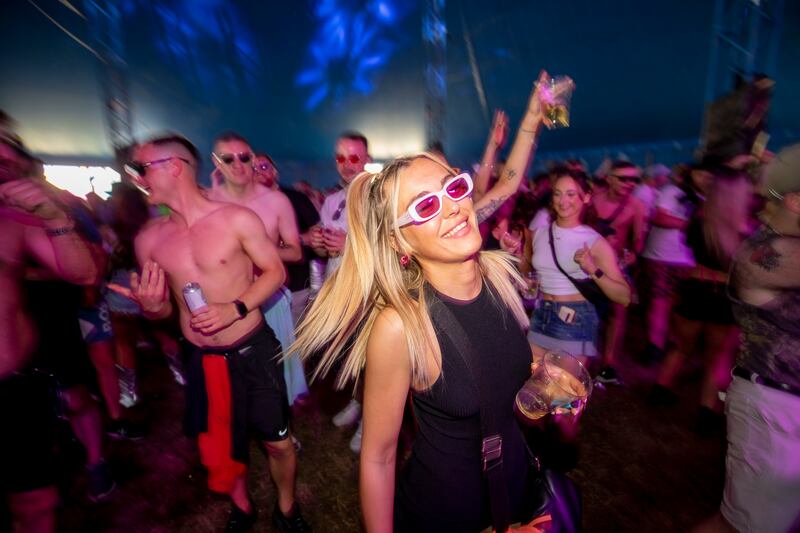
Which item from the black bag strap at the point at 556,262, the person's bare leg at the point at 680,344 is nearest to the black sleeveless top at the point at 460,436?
the black bag strap at the point at 556,262

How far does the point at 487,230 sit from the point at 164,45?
14.3m

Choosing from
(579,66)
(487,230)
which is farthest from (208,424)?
(579,66)

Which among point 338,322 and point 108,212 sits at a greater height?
point 108,212

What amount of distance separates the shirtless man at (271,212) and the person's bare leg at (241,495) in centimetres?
90

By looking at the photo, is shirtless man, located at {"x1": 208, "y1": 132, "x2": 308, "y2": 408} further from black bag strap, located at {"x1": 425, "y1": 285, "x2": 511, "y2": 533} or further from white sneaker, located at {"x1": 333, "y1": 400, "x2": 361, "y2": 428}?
black bag strap, located at {"x1": 425, "y1": 285, "x2": 511, "y2": 533}

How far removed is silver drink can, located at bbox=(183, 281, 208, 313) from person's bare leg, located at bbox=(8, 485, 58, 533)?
3.97ft

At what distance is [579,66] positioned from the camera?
49.1ft

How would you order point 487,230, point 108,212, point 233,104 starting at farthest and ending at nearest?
point 233,104 < point 108,212 < point 487,230

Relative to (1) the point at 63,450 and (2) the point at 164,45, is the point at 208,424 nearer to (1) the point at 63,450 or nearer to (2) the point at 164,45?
(1) the point at 63,450

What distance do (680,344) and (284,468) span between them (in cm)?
376

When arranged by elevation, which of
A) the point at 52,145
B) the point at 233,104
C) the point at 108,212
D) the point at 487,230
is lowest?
the point at 487,230

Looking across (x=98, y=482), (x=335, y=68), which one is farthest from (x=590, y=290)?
(x=335, y=68)

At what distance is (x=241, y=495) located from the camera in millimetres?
2725

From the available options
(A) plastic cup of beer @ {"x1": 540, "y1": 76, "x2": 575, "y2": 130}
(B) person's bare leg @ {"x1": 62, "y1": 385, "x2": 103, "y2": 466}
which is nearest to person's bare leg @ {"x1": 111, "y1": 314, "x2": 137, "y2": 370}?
(B) person's bare leg @ {"x1": 62, "y1": 385, "x2": 103, "y2": 466}
